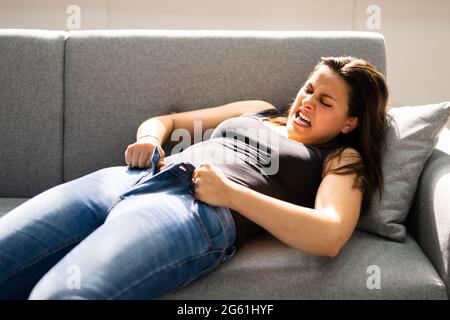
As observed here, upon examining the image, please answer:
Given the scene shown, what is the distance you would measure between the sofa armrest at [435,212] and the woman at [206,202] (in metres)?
0.13

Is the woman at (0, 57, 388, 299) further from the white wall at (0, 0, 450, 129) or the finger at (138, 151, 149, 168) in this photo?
the white wall at (0, 0, 450, 129)

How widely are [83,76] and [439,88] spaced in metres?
1.77

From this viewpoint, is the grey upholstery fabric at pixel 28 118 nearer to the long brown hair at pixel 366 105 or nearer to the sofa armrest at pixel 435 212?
the long brown hair at pixel 366 105

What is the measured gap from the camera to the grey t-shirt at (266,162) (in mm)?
1209

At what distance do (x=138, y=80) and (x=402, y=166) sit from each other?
0.92m

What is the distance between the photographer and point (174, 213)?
1.01 metres

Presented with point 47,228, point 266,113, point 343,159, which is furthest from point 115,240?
point 266,113

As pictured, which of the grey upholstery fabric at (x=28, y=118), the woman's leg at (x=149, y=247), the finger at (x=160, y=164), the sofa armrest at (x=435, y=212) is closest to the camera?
the woman's leg at (x=149, y=247)

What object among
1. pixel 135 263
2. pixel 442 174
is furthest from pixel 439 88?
pixel 135 263

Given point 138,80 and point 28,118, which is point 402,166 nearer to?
point 138,80

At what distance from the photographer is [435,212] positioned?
3.89 ft

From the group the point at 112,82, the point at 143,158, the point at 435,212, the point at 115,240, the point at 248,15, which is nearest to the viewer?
the point at 115,240

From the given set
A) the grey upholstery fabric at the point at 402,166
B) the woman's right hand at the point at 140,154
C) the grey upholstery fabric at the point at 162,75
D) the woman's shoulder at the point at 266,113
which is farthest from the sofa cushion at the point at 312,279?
the grey upholstery fabric at the point at 162,75

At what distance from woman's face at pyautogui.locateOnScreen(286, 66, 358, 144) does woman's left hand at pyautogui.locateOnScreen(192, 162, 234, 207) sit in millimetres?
389
